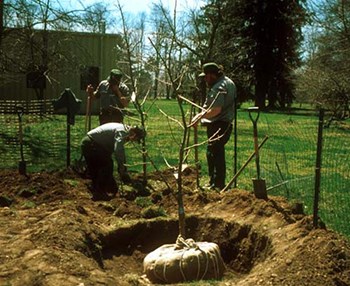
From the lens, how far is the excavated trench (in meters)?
6.33

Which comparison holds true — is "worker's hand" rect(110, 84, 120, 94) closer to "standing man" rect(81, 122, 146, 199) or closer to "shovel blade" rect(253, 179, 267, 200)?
"standing man" rect(81, 122, 146, 199)

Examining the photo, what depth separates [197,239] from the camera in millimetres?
6969

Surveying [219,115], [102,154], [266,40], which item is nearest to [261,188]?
[219,115]

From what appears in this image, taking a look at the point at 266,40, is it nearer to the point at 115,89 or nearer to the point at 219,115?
the point at 115,89

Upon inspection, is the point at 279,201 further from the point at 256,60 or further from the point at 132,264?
the point at 256,60

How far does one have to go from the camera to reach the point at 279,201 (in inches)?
276

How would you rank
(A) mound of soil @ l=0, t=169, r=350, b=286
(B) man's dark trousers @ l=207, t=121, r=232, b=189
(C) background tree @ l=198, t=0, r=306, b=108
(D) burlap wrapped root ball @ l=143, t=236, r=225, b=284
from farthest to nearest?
(C) background tree @ l=198, t=0, r=306, b=108 < (B) man's dark trousers @ l=207, t=121, r=232, b=189 < (D) burlap wrapped root ball @ l=143, t=236, r=225, b=284 < (A) mound of soil @ l=0, t=169, r=350, b=286

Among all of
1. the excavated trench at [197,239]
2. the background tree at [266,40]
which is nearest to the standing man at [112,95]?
the excavated trench at [197,239]

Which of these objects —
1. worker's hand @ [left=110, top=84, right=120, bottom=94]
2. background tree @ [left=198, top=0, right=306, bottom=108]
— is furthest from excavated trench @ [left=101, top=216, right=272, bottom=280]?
background tree @ [left=198, top=0, right=306, bottom=108]

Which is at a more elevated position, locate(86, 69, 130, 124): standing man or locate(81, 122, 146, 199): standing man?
locate(86, 69, 130, 124): standing man

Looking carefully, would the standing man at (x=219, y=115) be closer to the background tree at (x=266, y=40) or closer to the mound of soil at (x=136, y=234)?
the mound of soil at (x=136, y=234)

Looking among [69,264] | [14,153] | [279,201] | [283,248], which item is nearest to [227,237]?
[279,201]

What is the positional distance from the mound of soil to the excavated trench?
0.01 metres

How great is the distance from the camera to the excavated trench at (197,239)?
249 inches
